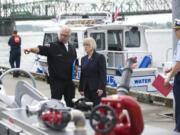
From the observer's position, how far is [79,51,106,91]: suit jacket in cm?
720

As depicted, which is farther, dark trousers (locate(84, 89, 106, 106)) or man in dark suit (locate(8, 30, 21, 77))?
man in dark suit (locate(8, 30, 21, 77))

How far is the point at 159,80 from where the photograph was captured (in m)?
8.88

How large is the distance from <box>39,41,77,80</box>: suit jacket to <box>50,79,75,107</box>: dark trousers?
77 mm

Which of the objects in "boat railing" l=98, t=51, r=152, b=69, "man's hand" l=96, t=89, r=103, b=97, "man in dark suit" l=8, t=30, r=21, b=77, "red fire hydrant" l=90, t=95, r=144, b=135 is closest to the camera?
"red fire hydrant" l=90, t=95, r=144, b=135

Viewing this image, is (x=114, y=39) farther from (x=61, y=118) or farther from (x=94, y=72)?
(x=61, y=118)

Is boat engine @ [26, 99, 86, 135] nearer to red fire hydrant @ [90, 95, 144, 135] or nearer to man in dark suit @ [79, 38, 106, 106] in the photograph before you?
red fire hydrant @ [90, 95, 144, 135]

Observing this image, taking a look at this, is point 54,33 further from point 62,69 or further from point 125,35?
point 62,69

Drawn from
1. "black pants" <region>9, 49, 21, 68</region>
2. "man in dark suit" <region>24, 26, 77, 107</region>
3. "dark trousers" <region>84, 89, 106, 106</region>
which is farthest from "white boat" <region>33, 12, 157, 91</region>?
"man in dark suit" <region>24, 26, 77, 107</region>

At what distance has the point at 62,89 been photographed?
23.8 feet

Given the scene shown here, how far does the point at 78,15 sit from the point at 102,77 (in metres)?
13.5

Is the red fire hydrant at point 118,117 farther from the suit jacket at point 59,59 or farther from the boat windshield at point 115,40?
the boat windshield at point 115,40

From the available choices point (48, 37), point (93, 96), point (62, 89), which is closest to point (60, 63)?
point (62, 89)

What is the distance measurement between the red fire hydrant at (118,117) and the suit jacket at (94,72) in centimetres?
382

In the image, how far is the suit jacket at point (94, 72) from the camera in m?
7.20
